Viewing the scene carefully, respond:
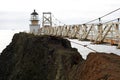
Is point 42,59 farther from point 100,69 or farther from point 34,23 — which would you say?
point 34,23

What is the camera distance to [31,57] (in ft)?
128

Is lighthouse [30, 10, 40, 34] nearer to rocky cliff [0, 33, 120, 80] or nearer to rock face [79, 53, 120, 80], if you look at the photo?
rocky cliff [0, 33, 120, 80]

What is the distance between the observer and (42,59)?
119 ft

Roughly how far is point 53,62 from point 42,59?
590cm

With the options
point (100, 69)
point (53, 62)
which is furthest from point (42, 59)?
point (100, 69)

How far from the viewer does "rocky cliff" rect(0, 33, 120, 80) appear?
15.9 m

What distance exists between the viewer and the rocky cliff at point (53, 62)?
15.9 metres

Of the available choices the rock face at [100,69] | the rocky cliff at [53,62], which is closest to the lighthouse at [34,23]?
the rocky cliff at [53,62]

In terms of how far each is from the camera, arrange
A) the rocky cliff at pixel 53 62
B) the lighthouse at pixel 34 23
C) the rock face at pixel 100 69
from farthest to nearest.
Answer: the lighthouse at pixel 34 23 < the rocky cliff at pixel 53 62 < the rock face at pixel 100 69

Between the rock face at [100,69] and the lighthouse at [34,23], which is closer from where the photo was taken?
the rock face at [100,69]

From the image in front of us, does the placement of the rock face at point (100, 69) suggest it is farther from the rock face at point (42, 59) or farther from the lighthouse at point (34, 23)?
the lighthouse at point (34, 23)

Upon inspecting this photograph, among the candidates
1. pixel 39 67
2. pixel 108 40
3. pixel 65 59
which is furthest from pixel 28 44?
pixel 108 40

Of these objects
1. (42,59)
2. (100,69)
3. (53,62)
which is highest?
(100,69)

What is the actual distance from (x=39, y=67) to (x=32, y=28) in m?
36.5
